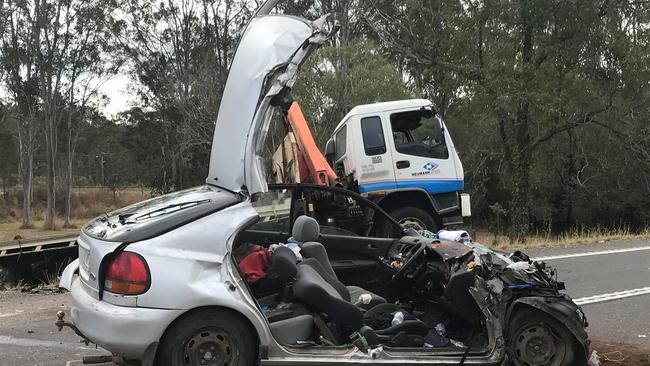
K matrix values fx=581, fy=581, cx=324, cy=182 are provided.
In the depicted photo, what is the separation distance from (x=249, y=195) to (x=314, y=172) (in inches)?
197

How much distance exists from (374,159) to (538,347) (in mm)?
5825

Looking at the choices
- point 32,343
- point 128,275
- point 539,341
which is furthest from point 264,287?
point 32,343

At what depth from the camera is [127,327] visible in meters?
3.39

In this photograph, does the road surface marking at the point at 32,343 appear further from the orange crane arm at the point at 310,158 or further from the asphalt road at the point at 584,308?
the orange crane arm at the point at 310,158

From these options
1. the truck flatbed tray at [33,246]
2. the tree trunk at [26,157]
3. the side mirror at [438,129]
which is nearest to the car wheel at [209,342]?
the side mirror at [438,129]

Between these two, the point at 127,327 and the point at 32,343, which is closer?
the point at 127,327

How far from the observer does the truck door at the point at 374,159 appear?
9.62m

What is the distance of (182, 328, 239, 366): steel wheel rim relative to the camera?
3.55 meters

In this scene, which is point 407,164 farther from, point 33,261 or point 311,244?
point 33,261

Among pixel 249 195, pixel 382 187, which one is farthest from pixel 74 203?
pixel 249 195

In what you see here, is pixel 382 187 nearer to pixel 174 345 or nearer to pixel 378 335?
pixel 378 335

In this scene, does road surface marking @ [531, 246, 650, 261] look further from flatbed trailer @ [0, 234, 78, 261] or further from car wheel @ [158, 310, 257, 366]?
flatbed trailer @ [0, 234, 78, 261]

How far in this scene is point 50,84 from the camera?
32.8 metres

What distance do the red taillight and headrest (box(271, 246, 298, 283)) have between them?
0.98 m
